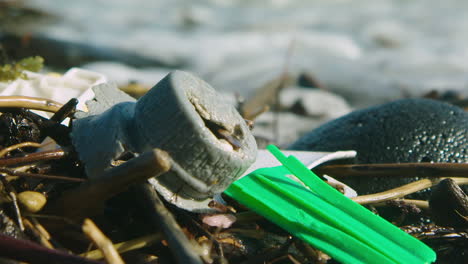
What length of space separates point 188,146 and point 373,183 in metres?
1.23

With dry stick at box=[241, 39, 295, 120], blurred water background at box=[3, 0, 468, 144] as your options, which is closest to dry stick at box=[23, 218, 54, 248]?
dry stick at box=[241, 39, 295, 120]

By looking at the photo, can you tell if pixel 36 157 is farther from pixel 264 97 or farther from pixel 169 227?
pixel 264 97

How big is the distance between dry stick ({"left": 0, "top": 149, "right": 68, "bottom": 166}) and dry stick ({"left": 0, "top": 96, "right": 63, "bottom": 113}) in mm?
295

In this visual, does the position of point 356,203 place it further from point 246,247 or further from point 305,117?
point 305,117

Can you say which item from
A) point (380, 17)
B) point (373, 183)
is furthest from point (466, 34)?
point (373, 183)

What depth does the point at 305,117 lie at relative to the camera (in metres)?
5.97

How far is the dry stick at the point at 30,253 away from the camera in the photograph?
1.42 meters

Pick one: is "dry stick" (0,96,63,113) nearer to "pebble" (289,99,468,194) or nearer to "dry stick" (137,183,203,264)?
"dry stick" (137,183,203,264)

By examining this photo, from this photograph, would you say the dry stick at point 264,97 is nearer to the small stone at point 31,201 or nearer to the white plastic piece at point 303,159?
the white plastic piece at point 303,159

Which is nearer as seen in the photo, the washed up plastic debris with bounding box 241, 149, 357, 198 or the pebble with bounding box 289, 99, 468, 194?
the washed up plastic debris with bounding box 241, 149, 357, 198

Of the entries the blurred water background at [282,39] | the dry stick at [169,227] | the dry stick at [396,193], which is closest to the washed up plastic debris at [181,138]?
the dry stick at [169,227]

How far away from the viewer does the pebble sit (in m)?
2.79

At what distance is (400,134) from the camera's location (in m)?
2.88

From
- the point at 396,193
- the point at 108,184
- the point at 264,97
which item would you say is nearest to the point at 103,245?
the point at 108,184
